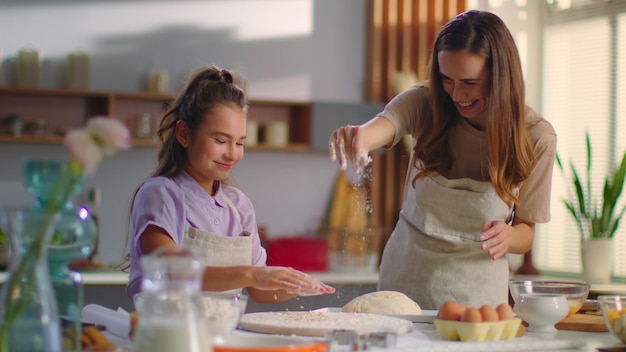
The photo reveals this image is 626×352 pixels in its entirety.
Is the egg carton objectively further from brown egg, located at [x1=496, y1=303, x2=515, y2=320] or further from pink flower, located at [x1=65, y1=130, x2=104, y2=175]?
pink flower, located at [x1=65, y1=130, x2=104, y2=175]

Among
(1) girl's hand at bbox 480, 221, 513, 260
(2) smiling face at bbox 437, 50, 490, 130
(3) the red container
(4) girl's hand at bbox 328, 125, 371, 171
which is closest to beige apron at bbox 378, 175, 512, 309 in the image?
(1) girl's hand at bbox 480, 221, 513, 260

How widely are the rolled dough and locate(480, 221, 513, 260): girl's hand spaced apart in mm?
496

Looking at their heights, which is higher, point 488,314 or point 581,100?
point 581,100

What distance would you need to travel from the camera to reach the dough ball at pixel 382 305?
1983 mm

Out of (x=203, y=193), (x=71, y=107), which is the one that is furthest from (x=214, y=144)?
(x=71, y=107)

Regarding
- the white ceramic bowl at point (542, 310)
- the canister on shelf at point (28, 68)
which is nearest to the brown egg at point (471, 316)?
the white ceramic bowl at point (542, 310)

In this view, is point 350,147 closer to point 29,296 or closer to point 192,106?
point 192,106

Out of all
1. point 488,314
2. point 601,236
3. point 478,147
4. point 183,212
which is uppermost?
point 478,147

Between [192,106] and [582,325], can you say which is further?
[192,106]

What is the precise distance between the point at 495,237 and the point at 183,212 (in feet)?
2.56

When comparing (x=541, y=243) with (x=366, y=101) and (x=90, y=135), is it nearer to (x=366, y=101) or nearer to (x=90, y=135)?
(x=366, y=101)

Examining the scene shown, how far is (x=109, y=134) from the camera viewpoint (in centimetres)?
111

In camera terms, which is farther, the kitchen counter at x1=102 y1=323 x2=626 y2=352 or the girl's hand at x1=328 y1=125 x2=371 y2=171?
the girl's hand at x1=328 y1=125 x2=371 y2=171

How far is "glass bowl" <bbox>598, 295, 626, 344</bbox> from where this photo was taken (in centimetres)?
176
